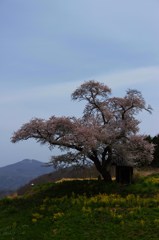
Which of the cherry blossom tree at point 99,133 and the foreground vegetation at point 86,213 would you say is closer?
the foreground vegetation at point 86,213

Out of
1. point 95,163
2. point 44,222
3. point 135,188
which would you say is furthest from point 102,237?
point 95,163

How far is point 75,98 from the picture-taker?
28.9 meters

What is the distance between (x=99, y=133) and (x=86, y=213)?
7847mm

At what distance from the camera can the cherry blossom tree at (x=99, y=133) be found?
84.1 ft

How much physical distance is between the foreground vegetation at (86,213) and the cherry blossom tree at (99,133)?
188 centimetres

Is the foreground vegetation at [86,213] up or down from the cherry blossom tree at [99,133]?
down

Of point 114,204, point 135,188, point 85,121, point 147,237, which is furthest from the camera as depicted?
point 85,121

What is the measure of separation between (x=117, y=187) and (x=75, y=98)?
6.73 meters

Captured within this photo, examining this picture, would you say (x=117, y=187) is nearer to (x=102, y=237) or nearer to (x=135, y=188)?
(x=135, y=188)

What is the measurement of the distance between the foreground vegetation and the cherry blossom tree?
188cm

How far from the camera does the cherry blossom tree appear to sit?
2562 cm

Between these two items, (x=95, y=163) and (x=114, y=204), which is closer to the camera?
(x=114, y=204)

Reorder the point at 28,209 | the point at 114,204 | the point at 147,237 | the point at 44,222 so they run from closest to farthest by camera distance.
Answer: the point at 147,237, the point at 44,222, the point at 114,204, the point at 28,209

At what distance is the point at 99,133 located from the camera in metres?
26.5
